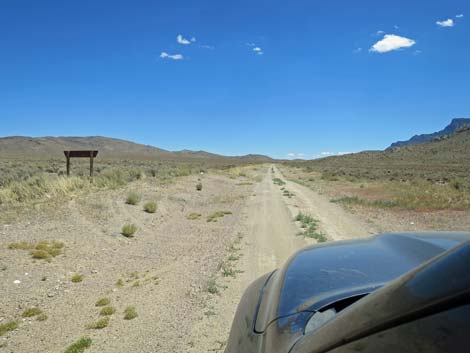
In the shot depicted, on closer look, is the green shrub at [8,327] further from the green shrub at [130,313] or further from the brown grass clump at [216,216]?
the brown grass clump at [216,216]

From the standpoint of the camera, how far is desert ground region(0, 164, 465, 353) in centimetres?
500

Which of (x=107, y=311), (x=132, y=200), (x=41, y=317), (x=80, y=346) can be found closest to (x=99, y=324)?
(x=107, y=311)

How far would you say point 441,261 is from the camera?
119 cm

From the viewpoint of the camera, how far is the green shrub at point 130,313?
5418 millimetres

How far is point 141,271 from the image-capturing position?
7.68 m

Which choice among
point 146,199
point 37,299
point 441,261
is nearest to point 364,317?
point 441,261

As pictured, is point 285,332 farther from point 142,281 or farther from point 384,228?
point 384,228

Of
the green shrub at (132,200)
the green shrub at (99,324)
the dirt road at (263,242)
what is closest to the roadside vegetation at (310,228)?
the dirt road at (263,242)

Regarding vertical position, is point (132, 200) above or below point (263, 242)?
above

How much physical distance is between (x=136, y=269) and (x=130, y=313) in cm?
238

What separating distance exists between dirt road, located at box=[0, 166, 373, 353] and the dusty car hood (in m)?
2.32

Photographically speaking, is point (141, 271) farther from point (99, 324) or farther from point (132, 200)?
point (132, 200)

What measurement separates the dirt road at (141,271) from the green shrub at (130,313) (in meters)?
0.09

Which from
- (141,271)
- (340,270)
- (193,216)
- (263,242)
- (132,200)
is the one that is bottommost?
(141,271)
